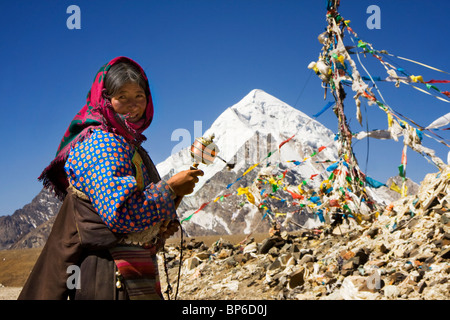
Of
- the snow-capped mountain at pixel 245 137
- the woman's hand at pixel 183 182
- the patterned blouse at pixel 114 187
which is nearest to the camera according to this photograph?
the patterned blouse at pixel 114 187

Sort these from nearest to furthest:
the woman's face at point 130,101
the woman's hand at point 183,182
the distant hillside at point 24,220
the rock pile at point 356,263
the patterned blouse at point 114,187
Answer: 1. the patterned blouse at point 114,187
2. the woman's hand at point 183,182
3. the woman's face at point 130,101
4. the rock pile at point 356,263
5. the distant hillside at point 24,220

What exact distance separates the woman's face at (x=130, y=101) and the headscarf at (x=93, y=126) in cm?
3

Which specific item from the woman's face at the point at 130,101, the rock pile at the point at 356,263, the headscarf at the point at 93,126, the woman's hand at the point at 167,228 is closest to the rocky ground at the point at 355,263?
the rock pile at the point at 356,263

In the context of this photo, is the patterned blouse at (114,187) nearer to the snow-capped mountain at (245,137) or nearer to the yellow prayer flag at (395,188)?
the yellow prayer flag at (395,188)

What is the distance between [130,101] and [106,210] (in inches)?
21.0

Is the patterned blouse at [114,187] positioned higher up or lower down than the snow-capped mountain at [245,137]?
lower down

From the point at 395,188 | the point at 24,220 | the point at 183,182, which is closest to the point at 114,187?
the point at 183,182

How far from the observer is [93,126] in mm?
1691

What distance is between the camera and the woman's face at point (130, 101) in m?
1.81

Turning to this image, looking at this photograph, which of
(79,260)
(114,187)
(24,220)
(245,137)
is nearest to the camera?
(114,187)

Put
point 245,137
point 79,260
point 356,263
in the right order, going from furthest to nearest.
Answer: point 245,137 < point 356,263 < point 79,260

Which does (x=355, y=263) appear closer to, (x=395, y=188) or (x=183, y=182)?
(x=395, y=188)

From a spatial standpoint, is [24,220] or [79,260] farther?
[24,220]
